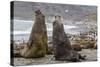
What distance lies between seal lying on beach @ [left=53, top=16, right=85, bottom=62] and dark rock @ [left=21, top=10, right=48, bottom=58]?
14 centimetres

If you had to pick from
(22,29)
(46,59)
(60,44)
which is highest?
(22,29)

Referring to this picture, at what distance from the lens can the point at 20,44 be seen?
219 cm

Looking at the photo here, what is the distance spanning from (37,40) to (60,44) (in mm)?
306

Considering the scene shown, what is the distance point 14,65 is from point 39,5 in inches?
30.3

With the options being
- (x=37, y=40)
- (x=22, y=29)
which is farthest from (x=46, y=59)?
(x=22, y=29)

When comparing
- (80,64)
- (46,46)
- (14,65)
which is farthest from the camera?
(80,64)

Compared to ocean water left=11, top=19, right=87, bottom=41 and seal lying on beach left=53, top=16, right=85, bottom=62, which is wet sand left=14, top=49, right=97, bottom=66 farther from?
ocean water left=11, top=19, right=87, bottom=41

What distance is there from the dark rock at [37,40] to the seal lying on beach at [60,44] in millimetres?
136

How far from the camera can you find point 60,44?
2373 millimetres

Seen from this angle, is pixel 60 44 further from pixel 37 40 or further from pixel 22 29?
pixel 22 29

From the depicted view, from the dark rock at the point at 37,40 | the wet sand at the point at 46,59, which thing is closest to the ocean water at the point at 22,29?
the dark rock at the point at 37,40

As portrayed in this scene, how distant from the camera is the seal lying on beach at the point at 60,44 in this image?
236 cm
